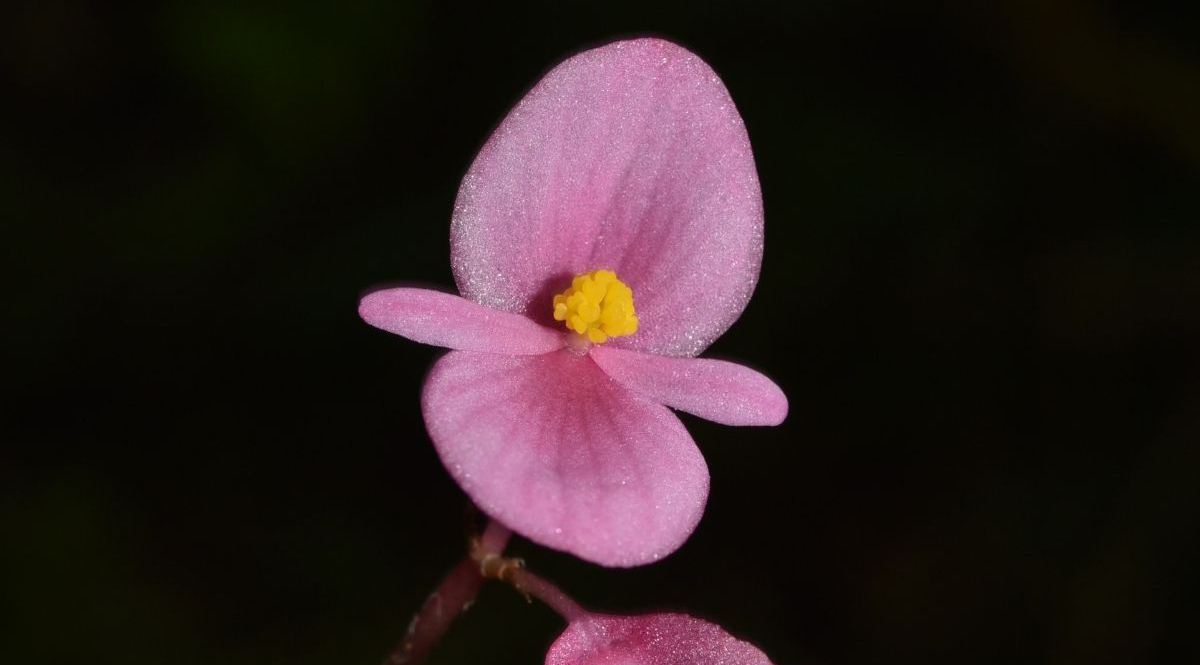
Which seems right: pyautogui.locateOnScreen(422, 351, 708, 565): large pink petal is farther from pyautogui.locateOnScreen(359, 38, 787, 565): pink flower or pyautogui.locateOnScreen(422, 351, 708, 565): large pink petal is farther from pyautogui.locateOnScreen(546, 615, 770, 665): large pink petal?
pyautogui.locateOnScreen(546, 615, 770, 665): large pink petal

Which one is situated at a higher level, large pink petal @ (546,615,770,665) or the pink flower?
the pink flower

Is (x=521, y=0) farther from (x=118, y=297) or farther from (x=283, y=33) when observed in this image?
(x=118, y=297)

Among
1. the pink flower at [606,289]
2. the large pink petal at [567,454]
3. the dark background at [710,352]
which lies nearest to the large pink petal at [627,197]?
the pink flower at [606,289]

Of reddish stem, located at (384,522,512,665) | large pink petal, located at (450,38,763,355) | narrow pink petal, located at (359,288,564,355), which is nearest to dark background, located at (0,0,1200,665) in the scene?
reddish stem, located at (384,522,512,665)

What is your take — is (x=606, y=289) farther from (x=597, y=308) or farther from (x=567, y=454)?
(x=567, y=454)

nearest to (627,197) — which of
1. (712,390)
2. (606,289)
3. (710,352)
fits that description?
(606,289)

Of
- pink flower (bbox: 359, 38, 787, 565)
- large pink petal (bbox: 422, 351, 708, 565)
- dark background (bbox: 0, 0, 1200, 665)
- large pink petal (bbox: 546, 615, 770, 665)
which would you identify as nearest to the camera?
large pink petal (bbox: 422, 351, 708, 565)

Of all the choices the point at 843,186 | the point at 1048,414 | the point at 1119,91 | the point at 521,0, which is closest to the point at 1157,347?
the point at 1048,414

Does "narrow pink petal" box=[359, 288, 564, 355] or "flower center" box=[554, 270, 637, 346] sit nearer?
"narrow pink petal" box=[359, 288, 564, 355]
